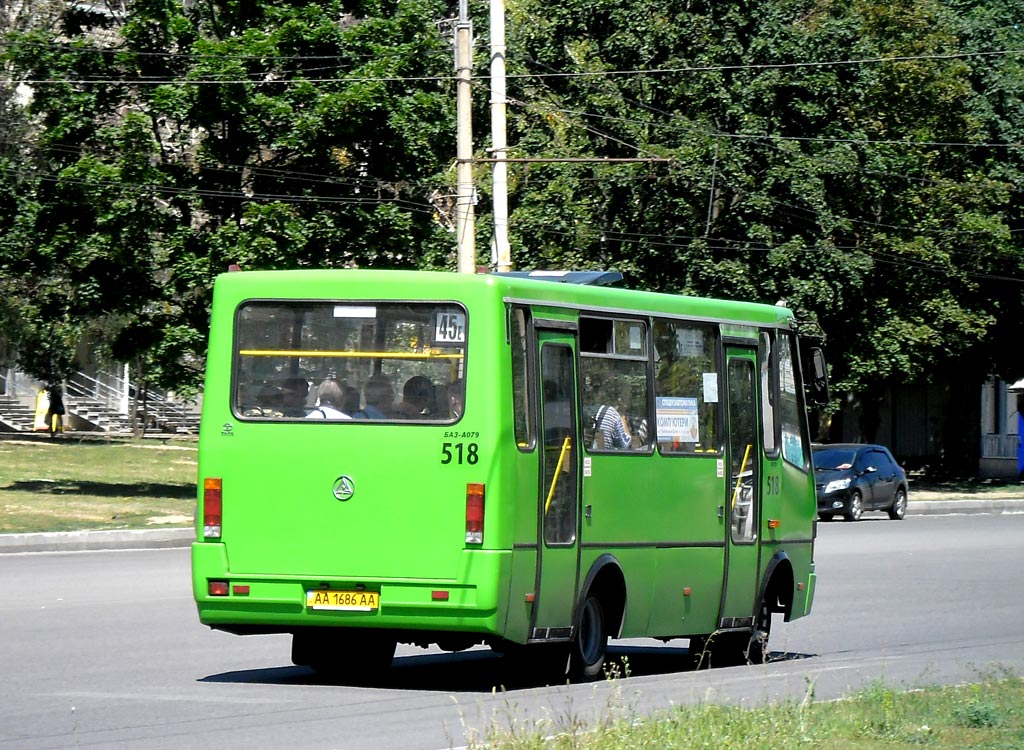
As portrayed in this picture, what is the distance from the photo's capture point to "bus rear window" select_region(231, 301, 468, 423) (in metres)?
10.8

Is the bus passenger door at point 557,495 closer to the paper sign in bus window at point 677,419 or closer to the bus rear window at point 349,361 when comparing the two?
the bus rear window at point 349,361

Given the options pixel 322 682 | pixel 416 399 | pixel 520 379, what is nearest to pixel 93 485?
pixel 322 682

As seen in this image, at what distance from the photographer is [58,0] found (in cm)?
4194

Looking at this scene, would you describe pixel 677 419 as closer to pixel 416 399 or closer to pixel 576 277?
pixel 576 277

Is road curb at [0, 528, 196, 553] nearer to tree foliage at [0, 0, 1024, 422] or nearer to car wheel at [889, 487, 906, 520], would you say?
tree foliage at [0, 0, 1024, 422]

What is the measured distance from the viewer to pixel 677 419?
12773mm

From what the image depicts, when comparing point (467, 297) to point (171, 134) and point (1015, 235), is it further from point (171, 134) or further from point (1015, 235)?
point (1015, 235)

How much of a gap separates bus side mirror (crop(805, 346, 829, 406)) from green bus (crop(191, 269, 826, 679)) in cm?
235

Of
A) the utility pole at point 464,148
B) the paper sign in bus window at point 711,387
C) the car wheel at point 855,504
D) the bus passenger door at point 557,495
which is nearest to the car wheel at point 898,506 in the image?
the car wheel at point 855,504

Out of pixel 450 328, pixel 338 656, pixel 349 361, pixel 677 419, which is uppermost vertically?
pixel 450 328

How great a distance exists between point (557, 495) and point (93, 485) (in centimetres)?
2462

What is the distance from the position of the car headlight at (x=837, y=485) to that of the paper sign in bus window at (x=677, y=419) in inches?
870

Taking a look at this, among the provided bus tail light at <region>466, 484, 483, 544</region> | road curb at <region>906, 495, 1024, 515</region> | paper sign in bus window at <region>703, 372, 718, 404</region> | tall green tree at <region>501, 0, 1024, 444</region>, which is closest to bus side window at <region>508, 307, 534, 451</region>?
bus tail light at <region>466, 484, 483, 544</region>

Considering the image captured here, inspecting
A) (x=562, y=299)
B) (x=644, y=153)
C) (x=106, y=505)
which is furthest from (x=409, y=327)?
(x=644, y=153)
